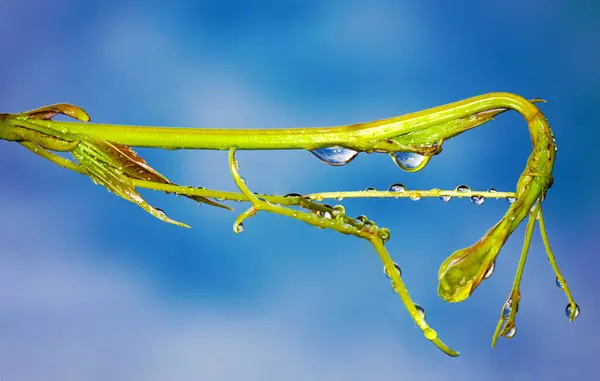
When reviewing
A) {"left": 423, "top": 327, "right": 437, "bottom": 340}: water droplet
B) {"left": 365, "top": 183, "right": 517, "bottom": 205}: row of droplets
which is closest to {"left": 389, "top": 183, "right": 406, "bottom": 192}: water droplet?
{"left": 365, "top": 183, "right": 517, "bottom": 205}: row of droplets

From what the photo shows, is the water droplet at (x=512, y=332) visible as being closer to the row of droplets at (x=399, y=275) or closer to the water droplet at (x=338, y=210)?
the row of droplets at (x=399, y=275)

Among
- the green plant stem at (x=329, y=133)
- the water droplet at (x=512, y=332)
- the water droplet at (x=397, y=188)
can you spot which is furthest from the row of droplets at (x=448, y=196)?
the water droplet at (x=512, y=332)

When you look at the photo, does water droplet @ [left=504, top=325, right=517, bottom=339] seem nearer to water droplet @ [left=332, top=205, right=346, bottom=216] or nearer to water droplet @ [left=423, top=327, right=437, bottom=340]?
water droplet @ [left=423, top=327, right=437, bottom=340]

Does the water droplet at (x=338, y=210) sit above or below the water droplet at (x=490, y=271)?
above

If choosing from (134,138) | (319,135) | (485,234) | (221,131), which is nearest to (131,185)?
(134,138)

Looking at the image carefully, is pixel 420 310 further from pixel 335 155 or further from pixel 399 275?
pixel 335 155

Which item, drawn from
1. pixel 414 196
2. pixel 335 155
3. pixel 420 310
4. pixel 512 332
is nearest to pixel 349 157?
pixel 335 155

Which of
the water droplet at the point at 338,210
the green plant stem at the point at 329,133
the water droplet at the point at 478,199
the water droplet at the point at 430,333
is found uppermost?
the green plant stem at the point at 329,133
